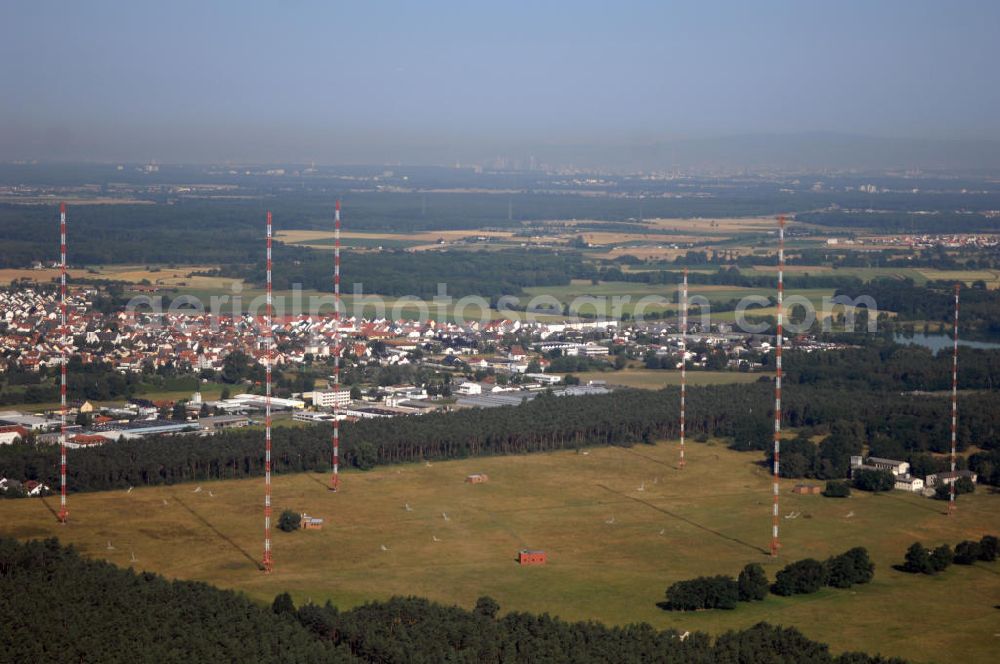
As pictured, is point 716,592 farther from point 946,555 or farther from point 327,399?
point 327,399

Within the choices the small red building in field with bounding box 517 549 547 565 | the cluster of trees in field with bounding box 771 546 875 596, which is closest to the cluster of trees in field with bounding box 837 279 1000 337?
the cluster of trees in field with bounding box 771 546 875 596

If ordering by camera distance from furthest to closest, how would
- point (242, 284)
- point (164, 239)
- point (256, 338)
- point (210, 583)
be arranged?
point (164, 239), point (242, 284), point (256, 338), point (210, 583)

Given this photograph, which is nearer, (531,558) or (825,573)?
(825,573)

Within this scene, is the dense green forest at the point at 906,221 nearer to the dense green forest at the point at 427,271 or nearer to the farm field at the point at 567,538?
the dense green forest at the point at 427,271

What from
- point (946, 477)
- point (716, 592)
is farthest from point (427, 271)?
point (716, 592)

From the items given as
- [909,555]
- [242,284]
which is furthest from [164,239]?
[909,555]

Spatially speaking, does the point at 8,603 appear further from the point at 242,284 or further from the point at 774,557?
the point at 242,284
